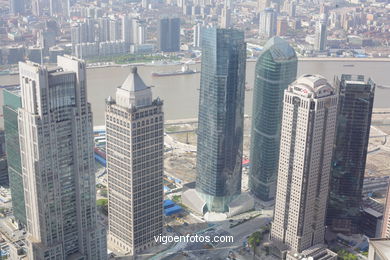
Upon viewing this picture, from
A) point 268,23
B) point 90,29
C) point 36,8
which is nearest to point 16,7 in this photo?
point 36,8

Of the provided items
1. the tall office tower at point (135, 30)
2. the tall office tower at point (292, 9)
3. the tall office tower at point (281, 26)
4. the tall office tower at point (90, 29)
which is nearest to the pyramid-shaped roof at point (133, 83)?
the tall office tower at point (90, 29)

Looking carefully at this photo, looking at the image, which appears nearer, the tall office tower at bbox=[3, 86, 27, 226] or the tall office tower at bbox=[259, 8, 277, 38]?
the tall office tower at bbox=[3, 86, 27, 226]

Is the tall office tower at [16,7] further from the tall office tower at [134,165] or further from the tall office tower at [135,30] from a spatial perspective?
the tall office tower at [134,165]

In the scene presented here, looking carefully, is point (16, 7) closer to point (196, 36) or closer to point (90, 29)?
point (90, 29)

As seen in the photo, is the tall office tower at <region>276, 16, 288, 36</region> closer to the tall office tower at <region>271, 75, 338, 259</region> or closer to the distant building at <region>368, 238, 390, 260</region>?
the tall office tower at <region>271, 75, 338, 259</region>

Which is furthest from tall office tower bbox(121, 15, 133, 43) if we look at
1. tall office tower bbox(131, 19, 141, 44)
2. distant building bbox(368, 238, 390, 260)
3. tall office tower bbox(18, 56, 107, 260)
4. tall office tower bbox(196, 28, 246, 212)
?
distant building bbox(368, 238, 390, 260)

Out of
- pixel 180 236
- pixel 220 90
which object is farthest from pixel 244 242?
pixel 220 90
